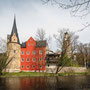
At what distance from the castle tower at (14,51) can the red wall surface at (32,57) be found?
2.09 metres

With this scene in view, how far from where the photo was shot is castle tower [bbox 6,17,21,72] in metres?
35.6

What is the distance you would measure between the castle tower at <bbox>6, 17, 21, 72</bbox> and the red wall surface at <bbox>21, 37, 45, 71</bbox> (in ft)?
6.86

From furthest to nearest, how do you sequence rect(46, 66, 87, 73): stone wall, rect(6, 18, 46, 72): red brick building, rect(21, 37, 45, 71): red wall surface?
1. rect(21, 37, 45, 71): red wall surface
2. rect(6, 18, 46, 72): red brick building
3. rect(46, 66, 87, 73): stone wall

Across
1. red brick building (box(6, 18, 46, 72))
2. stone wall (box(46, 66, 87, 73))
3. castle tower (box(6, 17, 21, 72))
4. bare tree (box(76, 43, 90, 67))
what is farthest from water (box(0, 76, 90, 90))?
bare tree (box(76, 43, 90, 67))

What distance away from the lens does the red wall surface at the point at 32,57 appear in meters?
37.6

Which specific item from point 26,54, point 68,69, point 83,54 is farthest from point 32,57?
point 83,54

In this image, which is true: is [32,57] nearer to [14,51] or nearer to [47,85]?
[14,51]

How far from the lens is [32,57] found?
38781 millimetres

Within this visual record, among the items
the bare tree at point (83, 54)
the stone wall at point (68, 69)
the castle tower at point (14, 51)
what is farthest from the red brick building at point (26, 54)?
the bare tree at point (83, 54)

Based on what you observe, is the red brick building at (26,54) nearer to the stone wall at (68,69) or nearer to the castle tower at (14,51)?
the castle tower at (14,51)

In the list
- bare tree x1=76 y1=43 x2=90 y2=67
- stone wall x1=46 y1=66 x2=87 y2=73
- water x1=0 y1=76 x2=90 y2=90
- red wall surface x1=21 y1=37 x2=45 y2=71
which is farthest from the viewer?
bare tree x1=76 y1=43 x2=90 y2=67

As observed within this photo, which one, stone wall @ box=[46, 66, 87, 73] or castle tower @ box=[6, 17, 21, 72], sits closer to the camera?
stone wall @ box=[46, 66, 87, 73]

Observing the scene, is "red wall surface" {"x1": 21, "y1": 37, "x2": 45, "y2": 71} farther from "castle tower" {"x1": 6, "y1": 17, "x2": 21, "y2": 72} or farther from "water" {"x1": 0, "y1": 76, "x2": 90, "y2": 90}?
"water" {"x1": 0, "y1": 76, "x2": 90, "y2": 90}

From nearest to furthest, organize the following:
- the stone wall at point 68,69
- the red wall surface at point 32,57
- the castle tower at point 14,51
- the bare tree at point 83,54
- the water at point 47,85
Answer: the water at point 47,85, the stone wall at point 68,69, the castle tower at point 14,51, the red wall surface at point 32,57, the bare tree at point 83,54
